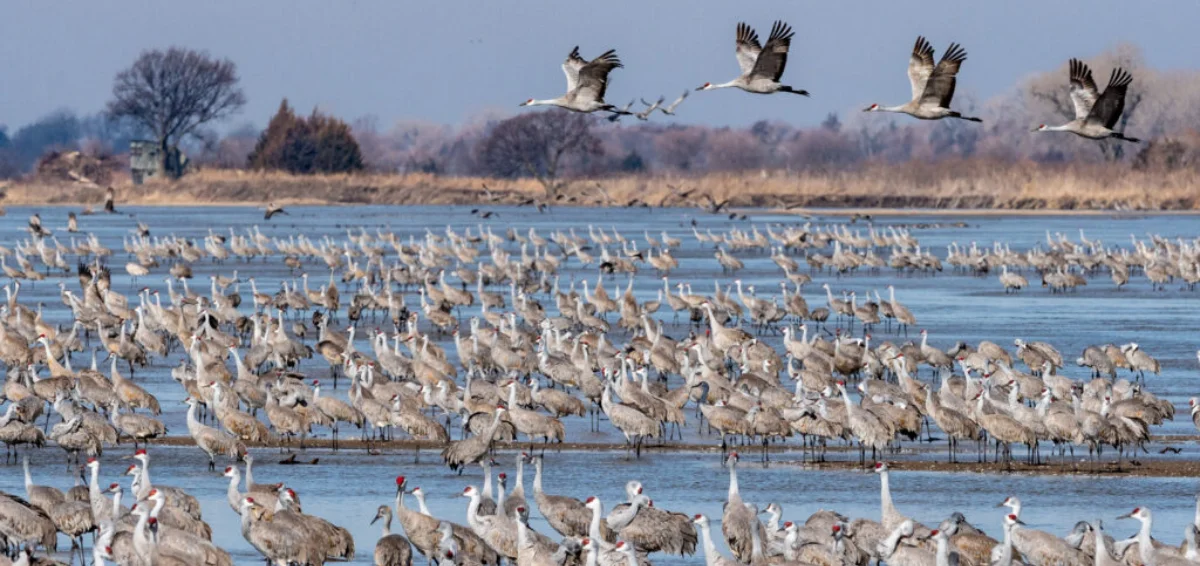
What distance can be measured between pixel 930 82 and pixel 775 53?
1.37 meters

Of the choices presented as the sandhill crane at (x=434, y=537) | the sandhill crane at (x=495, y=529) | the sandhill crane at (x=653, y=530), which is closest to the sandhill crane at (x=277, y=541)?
the sandhill crane at (x=434, y=537)

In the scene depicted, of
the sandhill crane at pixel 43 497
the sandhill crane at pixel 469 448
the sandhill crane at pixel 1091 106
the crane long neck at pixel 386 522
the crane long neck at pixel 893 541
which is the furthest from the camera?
the sandhill crane at pixel 1091 106

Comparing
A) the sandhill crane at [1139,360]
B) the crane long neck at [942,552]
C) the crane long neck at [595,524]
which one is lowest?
the sandhill crane at [1139,360]

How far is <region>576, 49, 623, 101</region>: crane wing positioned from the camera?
55.4ft

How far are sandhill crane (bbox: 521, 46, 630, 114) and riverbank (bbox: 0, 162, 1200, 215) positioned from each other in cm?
4305

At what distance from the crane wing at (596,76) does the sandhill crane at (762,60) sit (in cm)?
105

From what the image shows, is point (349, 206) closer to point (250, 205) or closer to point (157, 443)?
point (250, 205)

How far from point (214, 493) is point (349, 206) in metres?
68.6

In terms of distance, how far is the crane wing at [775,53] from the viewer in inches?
640

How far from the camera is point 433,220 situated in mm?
65312

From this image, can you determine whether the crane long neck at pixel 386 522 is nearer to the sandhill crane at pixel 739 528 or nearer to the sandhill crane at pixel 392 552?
the sandhill crane at pixel 392 552

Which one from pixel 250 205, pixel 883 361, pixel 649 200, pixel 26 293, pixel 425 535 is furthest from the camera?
pixel 250 205

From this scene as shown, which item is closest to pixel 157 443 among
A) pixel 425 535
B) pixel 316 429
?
pixel 316 429

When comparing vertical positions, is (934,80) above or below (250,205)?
above
